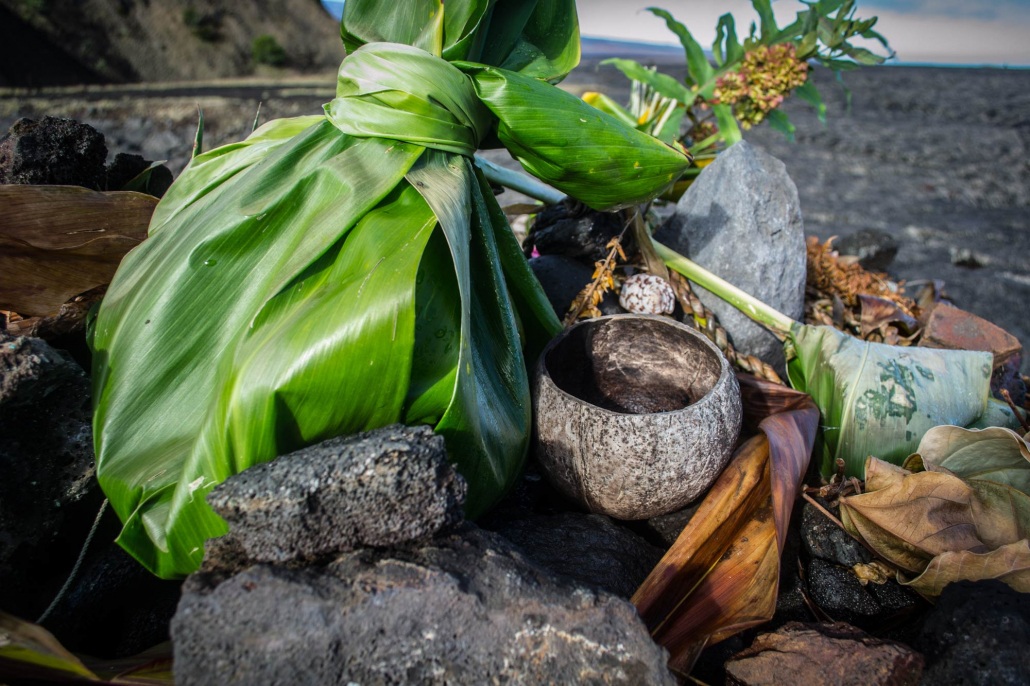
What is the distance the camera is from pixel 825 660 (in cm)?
98

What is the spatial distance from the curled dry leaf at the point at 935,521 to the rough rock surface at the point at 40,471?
159 centimetres

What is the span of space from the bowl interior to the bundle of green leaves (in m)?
0.25

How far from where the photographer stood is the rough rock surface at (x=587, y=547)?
1.14 meters

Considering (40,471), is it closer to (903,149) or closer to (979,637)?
(979,637)

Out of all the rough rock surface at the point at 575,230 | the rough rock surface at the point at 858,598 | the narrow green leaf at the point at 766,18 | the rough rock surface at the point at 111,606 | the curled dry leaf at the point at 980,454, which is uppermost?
the narrow green leaf at the point at 766,18

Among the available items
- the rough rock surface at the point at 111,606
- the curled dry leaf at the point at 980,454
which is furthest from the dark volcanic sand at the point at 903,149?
the rough rock surface at the point at 111,606

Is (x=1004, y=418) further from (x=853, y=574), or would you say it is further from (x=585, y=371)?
(x=585, y=371)

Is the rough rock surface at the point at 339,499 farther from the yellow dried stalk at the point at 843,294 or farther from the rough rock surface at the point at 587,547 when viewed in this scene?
the yellow dried stalk at the point at 843,294

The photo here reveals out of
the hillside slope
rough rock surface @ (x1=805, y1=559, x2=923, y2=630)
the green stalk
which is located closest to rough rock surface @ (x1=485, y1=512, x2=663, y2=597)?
rough rock surface @ (x1=805, y1=559, x2=923, y2=630)

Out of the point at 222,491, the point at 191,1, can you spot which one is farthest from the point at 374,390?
the point at 191,1

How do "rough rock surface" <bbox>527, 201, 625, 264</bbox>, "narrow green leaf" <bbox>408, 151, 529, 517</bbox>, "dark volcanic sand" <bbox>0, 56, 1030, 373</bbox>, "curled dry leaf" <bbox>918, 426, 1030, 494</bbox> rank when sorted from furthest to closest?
"dark volcanic sand" <bbox>0, 56, 1030, 373</bbox>
"rough rock surface" <bbox>527, 201, 625, 264</bbox>
"curled dry leaf" <bbox>918, 426, 1030, 494</bbox>
"narrow green leaf" <bbox>408, 151, 529, 517</bbox>

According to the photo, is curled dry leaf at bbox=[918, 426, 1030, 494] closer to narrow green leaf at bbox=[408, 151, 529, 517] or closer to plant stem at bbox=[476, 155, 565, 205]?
narrow green leaf at bbox=[408, 151, 529, 517]

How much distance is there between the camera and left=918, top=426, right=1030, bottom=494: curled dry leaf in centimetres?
127

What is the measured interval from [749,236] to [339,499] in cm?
164
